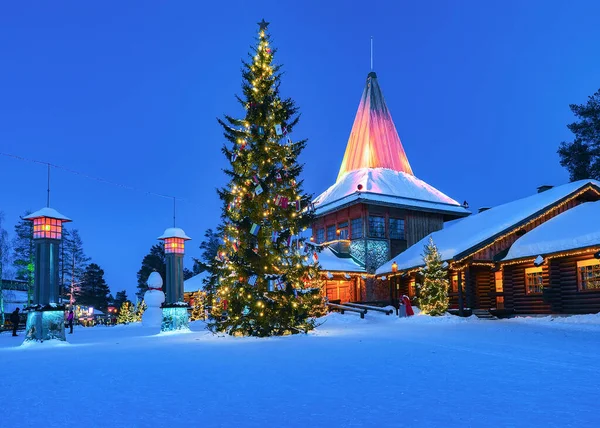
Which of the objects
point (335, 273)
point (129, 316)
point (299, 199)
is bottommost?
point (129, 316)

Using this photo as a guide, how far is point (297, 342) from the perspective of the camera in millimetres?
13609

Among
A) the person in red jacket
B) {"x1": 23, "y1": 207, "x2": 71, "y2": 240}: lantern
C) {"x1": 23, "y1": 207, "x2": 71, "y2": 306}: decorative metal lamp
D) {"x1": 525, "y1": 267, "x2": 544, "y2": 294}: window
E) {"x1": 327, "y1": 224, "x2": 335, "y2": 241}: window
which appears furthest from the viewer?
{"x1": 327, "y1": 224, "x2": 335, "y2": 241}: window

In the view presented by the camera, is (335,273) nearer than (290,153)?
No

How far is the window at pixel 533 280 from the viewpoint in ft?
76.9

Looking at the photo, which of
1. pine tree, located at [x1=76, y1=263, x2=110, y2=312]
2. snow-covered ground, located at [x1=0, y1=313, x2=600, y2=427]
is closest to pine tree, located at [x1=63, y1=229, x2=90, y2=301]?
pine tree, located at [x1=76, y1=263, x2=110, y2=312]

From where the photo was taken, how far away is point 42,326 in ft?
55.5

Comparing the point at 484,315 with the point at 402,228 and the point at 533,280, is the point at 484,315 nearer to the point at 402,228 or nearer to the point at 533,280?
the point at 533,280

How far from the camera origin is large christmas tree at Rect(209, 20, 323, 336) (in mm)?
16094

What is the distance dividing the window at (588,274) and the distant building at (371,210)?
13644mm

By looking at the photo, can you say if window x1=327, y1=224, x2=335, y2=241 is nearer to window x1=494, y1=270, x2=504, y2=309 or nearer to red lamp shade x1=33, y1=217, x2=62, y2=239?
window x1=494, y1=270, x2=504, y2=309

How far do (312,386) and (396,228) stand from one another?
2885 centimetres

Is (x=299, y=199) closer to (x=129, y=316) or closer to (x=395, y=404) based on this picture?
(x=395, y=404)

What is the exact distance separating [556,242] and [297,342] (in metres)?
13.4

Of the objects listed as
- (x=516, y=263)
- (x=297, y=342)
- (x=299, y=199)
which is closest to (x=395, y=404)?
(x=297, y=342)
